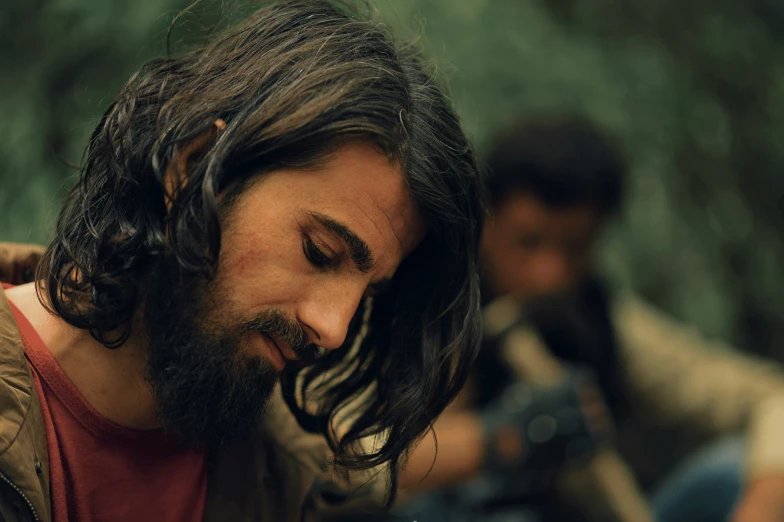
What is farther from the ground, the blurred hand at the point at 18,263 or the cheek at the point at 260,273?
the cheek at the point at 260,273

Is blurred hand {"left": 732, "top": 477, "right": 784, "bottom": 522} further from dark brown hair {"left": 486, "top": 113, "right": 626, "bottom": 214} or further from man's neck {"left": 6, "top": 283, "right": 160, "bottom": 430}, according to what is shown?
man's neck {"left": 6, "top": 283, "right": 160, "bottom": 430}

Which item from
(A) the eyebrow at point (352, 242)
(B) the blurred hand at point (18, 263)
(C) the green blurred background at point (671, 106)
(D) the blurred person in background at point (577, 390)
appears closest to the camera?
(A) the eyebrow at point (352, 242)

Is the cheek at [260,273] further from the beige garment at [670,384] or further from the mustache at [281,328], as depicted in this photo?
the beige garment at [670,384]

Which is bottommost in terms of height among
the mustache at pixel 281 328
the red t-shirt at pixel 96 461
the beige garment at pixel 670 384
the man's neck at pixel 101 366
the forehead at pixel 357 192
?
the beige garment at pixel 670 384

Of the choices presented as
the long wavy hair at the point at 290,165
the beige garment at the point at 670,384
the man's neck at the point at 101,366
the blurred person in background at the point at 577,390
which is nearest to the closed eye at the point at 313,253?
the long wavy hair at the point at 290,165

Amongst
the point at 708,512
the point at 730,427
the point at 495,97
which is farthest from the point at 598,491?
the point at 495,97

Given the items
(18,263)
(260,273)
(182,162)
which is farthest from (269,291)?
(18,263)

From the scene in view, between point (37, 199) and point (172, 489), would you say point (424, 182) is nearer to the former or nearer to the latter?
point (172, 489)

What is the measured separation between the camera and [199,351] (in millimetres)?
1532

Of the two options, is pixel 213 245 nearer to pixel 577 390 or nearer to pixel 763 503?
pixel 577 390

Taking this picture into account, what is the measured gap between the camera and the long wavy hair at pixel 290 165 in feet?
4.95

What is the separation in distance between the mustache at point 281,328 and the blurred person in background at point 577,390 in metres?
1.16

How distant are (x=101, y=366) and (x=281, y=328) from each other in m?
0.31

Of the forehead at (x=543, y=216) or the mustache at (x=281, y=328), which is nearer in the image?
the mustache at (x=281, y=328)
